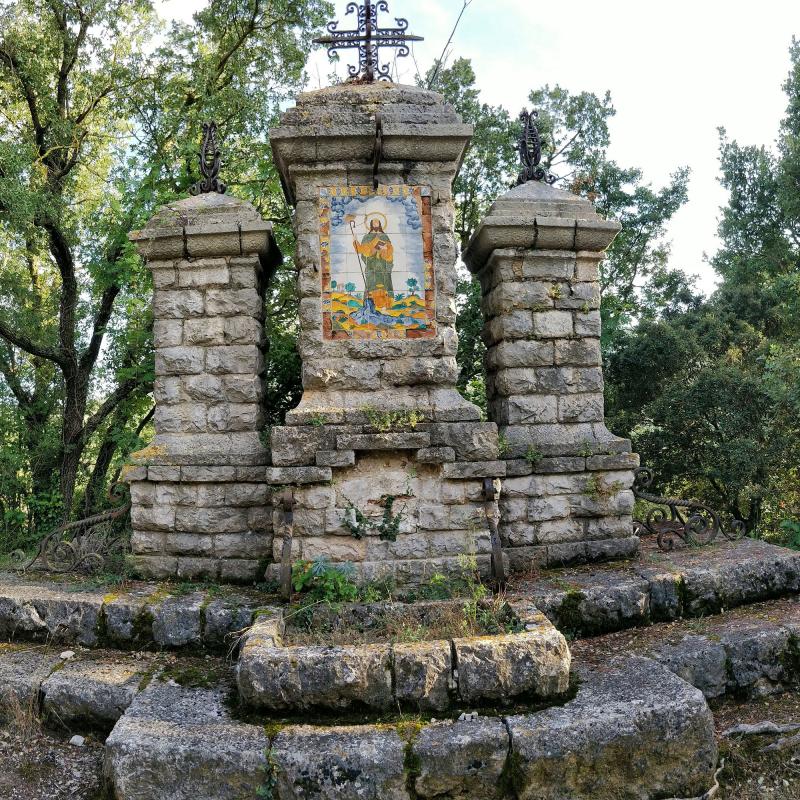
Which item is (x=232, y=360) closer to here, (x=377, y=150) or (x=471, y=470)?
(x=377, y=150)

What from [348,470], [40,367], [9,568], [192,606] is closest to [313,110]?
[348,470]

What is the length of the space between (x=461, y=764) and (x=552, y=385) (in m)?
3.48

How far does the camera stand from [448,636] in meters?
3.92

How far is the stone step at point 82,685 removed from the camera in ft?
13.3

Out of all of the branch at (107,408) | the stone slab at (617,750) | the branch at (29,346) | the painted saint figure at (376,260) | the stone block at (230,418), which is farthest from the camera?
the branch at (107,408)

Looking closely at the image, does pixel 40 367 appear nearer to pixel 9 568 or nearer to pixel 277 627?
pixel 9 568

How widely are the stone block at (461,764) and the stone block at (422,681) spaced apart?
24 cm

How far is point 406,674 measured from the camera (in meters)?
3.53

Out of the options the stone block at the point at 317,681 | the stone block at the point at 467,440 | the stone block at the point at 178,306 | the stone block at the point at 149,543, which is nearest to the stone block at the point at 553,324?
the stone block at the point at 467,440

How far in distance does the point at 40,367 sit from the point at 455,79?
9.05 meters

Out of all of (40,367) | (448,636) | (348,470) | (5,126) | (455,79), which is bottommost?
(448,636)

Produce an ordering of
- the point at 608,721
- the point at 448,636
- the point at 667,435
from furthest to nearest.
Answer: the point at 667,435, the point at 448,636, the point at 608,721

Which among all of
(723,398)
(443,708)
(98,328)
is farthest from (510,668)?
(98,328)

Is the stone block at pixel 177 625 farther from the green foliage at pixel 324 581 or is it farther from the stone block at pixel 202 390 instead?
the stone block at pixel 202 390
